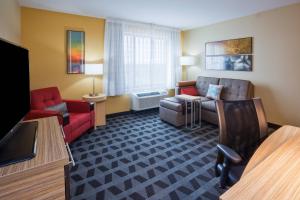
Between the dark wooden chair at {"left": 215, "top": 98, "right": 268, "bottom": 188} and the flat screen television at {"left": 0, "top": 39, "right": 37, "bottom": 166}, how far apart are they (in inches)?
53.3

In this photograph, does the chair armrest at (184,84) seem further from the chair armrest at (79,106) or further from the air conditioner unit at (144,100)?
the chair armrest at (79,106)

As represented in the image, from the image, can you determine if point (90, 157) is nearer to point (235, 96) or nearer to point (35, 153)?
point (35, 153)

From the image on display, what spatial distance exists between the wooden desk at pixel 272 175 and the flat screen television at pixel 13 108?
1151 mm

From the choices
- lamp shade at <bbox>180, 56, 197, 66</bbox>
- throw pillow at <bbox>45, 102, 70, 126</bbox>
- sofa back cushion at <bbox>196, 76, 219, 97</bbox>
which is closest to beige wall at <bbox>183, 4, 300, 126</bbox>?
sofa back cushion at <bbox>196, 76, 219, 97</bbox>

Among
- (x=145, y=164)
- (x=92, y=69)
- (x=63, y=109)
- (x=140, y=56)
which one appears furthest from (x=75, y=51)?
(x=145, y=164)

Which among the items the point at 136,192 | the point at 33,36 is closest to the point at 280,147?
the point at 136,192

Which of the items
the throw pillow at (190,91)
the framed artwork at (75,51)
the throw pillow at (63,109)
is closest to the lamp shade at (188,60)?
the throw pillow at (190,91)

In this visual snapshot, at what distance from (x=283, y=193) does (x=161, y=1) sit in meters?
3.32

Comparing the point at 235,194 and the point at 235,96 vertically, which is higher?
the point at 235,96

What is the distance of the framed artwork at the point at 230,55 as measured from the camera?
4.30 m

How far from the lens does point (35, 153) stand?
1.12 metres

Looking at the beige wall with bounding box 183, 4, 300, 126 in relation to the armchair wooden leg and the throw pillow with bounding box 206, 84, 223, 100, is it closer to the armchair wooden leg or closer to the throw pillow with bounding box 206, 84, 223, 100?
the throw pillow with bounding box 206, 84, 223, 100

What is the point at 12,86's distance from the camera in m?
1.34

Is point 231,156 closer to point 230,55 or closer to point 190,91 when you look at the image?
point 190,91
